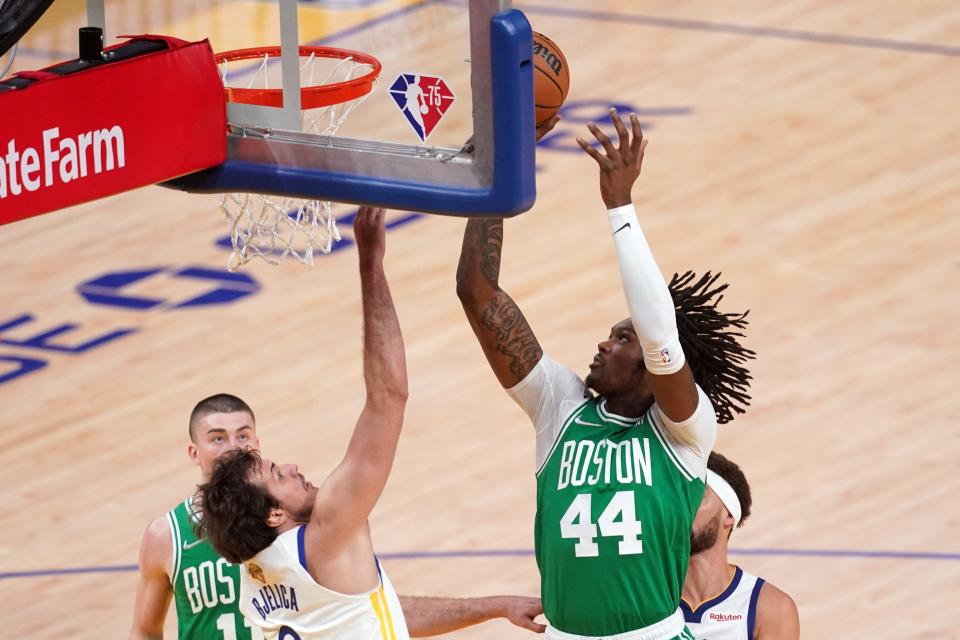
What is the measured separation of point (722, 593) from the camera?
18.0 ft

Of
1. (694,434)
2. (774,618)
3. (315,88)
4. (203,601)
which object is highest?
(315,88)

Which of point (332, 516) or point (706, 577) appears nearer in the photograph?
point (332, 516)

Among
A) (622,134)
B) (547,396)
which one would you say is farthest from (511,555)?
(622,134)

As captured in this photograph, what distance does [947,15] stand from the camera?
13195mm

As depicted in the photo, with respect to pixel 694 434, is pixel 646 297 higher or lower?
higher

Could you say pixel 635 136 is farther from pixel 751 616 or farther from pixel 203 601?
pixel 203 601

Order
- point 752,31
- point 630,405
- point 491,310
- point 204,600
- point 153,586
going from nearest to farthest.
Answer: point 630,405
point 491,310
point 204,600
point 153,586
point 752,31

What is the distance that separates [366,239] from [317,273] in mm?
5878

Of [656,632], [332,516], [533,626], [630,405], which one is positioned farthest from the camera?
[533,626]

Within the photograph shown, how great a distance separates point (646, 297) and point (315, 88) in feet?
3.24

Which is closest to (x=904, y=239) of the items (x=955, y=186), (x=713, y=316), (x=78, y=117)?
(x=955, y=186)

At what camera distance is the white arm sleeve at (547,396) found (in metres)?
5.02

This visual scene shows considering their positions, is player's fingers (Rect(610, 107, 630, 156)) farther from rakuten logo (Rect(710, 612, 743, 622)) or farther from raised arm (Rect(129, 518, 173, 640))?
raised arm (Rect(129, 518, 173, 640))

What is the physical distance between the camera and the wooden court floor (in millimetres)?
7504
